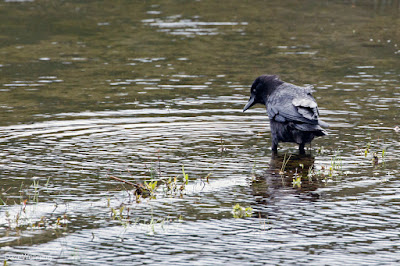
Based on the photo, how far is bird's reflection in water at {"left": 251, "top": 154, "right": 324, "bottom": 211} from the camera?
7.90m

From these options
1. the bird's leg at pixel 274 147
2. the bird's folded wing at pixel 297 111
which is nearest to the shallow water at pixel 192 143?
the bird's leg at pixel 274 147

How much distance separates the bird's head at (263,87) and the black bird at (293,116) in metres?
0.07

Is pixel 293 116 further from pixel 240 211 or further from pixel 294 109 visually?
pixel 240 211

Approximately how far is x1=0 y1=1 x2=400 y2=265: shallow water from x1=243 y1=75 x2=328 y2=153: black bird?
29 cm

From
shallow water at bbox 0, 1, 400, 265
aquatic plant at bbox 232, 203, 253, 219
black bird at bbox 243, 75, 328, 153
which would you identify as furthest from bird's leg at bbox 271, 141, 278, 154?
aquatic plant at bbox 232, 203, 253, 219

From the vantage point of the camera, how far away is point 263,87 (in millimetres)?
10875

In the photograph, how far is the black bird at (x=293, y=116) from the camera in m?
9.52

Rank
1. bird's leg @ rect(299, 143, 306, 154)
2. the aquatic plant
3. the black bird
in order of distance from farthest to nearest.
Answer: bird's leg @ rect(299, 143, 306, 154), the black bird, the aquatic plant

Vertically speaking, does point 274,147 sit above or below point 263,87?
below

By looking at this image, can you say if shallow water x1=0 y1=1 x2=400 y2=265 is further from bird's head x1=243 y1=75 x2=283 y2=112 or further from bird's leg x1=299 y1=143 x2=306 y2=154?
bird's head x1=243 y1=75 x2=283 y2=112

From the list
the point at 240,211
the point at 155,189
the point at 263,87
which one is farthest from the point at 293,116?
the point at 240,211

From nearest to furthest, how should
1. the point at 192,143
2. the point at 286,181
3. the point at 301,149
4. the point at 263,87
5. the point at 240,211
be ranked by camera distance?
the point at 240,211 < the point at 286,181 < the point at 301,149 < the point at 192,143 < the point at 263,87

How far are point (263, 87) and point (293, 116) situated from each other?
1.28 metres

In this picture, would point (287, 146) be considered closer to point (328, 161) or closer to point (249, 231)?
point (328, 161)
